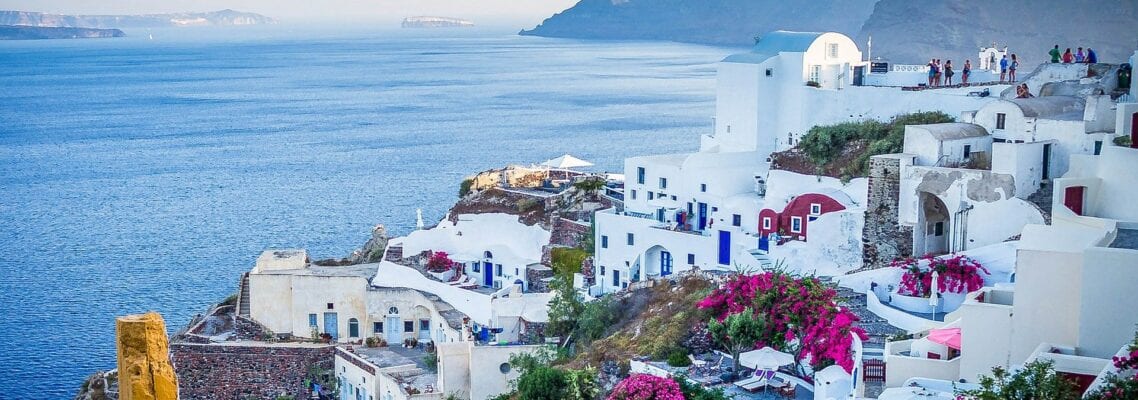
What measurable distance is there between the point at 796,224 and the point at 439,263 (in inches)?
389

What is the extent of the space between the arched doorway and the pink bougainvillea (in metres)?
4.45

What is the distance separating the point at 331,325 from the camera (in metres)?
35.6

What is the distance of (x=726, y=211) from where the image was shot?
3238 centimetres

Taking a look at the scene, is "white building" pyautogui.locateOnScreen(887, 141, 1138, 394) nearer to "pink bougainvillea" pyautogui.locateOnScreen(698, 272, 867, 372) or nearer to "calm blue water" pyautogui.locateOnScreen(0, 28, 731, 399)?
"pink bougainvillea" pyautogui.locateOnScreen(698, 272, 867, 372)

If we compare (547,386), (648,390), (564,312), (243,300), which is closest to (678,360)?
(547,386)

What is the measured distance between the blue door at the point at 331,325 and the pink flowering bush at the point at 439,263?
9.00 feet

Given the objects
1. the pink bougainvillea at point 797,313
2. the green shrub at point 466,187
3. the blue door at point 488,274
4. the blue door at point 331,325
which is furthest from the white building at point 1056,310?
the green shrub at point 466,187

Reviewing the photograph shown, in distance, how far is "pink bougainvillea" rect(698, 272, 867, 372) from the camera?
21.8 m

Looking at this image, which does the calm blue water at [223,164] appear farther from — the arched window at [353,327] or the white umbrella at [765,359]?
the white umbrella at [765,359]

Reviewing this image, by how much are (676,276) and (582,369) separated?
20.1ft

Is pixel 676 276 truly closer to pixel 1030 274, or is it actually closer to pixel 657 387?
pixel 657 387

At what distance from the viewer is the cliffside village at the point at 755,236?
22.9 m

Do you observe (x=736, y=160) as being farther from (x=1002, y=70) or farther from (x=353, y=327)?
(x=353, y=327)

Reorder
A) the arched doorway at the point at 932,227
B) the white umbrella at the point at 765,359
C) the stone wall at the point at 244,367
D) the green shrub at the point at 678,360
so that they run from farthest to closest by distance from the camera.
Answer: the stone wall at the point at 244,367 < the arched doorway at the point at 932,227 < the green shrub at the point at 678,360 < the white umbrella at the point at 765,359
